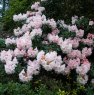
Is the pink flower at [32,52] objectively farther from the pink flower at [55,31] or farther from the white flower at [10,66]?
the pink flower at [55,31]

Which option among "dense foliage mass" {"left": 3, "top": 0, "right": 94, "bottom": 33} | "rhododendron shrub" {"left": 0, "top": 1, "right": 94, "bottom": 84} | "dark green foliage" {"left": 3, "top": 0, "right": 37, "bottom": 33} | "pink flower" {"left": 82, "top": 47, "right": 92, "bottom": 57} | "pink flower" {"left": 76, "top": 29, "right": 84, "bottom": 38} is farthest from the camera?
"dark green foliage" {"left": 3, "top": 0, "right": 37, "bottom": 33}

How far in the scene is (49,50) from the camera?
5.69 metres

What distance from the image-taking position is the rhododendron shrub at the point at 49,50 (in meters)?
5.34

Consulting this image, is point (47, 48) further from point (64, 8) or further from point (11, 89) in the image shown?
point (64, 8)

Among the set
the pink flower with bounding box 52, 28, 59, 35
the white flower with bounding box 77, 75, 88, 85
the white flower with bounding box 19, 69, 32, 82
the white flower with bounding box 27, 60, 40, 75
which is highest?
the pink flower with bounding box 52, 28, 59, 35

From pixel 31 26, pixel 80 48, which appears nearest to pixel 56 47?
pixel 80 48

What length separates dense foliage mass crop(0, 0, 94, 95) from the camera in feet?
16.7

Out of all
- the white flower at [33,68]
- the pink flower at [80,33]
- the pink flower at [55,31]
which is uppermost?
the pink flower at [55,31]

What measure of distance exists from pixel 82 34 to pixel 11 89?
6.62 feet

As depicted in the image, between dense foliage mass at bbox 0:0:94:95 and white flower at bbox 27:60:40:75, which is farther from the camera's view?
white flower at bbox 27:60:40:75

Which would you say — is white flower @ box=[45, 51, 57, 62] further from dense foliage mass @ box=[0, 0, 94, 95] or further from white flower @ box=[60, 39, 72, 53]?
white flower @ box=[60, 39, 72, 53]

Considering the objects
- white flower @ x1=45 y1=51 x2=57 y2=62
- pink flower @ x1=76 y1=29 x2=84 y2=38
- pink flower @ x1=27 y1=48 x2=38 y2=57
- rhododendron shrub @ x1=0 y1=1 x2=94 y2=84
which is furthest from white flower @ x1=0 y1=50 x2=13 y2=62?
pink flower @ x1=76 y1=29 x2=84 y2=38

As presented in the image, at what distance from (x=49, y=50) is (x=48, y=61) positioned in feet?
1.40

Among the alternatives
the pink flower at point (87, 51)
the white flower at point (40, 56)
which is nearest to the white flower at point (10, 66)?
the white flower at point (40, 56)
